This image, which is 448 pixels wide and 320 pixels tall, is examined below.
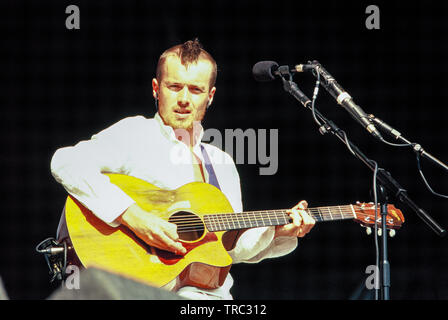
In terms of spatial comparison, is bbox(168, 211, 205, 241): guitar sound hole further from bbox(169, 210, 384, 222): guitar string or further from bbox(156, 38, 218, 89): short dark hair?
bbox(156, 38, 218, 89): short dark hair

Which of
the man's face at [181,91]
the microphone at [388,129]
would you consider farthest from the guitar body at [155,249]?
the microphone at [388,129]

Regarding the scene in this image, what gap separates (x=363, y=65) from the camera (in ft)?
12.8

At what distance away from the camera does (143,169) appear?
290 centimetres

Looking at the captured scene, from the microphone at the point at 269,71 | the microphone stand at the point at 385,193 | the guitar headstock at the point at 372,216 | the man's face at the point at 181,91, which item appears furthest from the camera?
the man's face at the point at 181,91

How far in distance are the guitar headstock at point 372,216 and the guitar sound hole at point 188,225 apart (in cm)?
90

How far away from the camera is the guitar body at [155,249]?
2.53 meters

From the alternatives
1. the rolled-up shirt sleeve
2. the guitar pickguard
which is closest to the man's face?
the rolled-up shirt sleeve

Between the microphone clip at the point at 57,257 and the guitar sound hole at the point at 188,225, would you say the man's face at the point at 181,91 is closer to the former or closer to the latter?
the guitar sound hole at the point at 188,225

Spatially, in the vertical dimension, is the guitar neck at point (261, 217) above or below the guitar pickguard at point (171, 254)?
above

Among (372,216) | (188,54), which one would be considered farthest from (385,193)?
(188,54)

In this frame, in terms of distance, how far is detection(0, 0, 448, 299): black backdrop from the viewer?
3.54m

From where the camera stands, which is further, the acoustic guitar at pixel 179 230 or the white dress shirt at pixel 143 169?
the white dress shirt at pixel 143 169

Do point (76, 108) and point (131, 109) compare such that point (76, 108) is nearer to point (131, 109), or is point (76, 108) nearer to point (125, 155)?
point (131, 109)

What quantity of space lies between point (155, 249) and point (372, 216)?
124 centimetres
